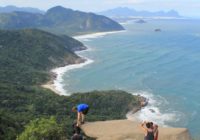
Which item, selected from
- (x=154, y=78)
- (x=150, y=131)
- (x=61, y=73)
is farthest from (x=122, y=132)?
(x=61, y=73)

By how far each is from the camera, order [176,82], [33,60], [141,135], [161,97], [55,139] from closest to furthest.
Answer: [141,135] < [55,139] < [161,97] < [176,82] < [33,60]

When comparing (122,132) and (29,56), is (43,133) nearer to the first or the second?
(122,132)

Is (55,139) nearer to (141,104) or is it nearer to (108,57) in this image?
(141,104)

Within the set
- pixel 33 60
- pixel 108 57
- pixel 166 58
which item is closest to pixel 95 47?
pixel 108 57

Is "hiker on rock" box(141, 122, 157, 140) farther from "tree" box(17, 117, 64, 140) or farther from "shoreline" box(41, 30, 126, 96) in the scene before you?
"shoreline" box(41, 30, 126, 96)

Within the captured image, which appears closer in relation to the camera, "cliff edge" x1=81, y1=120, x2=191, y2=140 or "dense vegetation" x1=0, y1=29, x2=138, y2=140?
"cliff edge" x1=81, y1=120, x2=191, y2=140

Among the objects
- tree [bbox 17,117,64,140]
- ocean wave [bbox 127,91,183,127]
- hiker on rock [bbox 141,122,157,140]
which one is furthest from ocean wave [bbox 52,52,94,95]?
hiker on rock [bbox 141,122,157,140]
